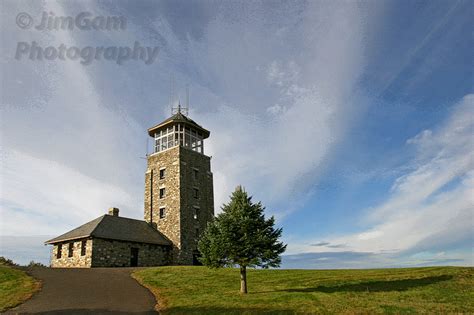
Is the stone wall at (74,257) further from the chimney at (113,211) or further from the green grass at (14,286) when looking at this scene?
the green grass at (14,286)

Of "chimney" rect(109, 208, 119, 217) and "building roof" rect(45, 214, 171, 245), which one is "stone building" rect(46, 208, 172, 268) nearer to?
"building roof" rect(45, 214, 171, 245)

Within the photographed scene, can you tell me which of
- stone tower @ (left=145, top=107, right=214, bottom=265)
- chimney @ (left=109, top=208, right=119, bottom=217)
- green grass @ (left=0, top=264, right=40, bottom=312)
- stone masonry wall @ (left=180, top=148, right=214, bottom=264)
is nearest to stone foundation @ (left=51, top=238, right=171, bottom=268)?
stone tower @ (left=145, top=107, right=214, bottom=265)

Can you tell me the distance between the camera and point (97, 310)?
1714 cm

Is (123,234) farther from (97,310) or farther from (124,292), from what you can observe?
(97,310)

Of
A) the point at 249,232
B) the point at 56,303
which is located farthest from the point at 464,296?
the point at 56,303

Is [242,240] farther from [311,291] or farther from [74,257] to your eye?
[74,257]

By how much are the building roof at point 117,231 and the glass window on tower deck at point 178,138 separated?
9.64 meters

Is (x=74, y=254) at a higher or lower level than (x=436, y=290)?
higher

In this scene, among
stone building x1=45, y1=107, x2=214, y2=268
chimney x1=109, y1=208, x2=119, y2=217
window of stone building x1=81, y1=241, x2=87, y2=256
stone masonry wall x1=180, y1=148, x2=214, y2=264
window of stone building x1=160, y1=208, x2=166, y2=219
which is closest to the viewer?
window of stone building x1=81, y1=241, x2=87, y2=256

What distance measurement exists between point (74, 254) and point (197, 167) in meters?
16.1

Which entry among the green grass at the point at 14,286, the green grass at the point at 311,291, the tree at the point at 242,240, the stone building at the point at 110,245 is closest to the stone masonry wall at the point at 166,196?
the stone building at the point at 110,245

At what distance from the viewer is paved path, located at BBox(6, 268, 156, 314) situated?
17.4 m

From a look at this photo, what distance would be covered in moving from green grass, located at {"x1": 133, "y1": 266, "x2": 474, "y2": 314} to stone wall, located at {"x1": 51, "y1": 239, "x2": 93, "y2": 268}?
7.27 metres

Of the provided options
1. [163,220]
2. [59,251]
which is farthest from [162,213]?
[59,251]
